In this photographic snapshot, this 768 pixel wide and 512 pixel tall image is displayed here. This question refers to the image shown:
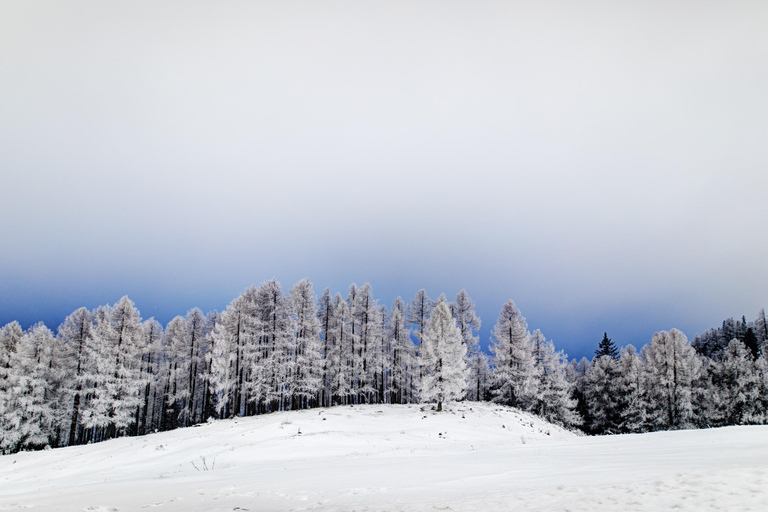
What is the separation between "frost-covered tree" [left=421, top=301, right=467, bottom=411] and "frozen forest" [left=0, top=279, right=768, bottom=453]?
128mm

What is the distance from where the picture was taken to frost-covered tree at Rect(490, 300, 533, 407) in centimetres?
4600

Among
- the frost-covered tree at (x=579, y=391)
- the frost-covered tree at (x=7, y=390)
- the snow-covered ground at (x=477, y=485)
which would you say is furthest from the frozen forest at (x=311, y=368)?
the snow-covered ground at (x=477, y=485)

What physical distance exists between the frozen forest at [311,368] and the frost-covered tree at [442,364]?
128 millimetres

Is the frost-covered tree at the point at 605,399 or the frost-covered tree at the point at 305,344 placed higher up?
the frost-covered tree at the point at 305,344

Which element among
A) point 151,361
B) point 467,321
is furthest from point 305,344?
point 151,361

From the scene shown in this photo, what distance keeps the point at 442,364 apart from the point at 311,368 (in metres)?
14.3

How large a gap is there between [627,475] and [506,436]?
2234cm

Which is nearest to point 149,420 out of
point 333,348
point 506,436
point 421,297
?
point 333,348

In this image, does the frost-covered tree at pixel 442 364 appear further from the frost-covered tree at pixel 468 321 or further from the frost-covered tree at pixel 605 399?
the frost-covered tree at pixel 605 399

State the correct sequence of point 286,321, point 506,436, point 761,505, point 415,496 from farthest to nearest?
1. point 286,321
2. point 506,436
3. point 415,496
4. point 761,505

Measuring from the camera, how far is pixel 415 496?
7.93 m

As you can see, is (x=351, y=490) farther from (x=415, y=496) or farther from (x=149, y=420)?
(x=149, y=420)

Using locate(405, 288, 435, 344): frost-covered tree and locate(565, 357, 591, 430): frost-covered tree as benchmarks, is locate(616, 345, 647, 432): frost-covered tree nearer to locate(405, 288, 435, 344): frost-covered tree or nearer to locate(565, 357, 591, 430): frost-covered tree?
locate(565, 357, 591, 430): frost-covered tree

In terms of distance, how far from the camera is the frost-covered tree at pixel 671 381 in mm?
42750
